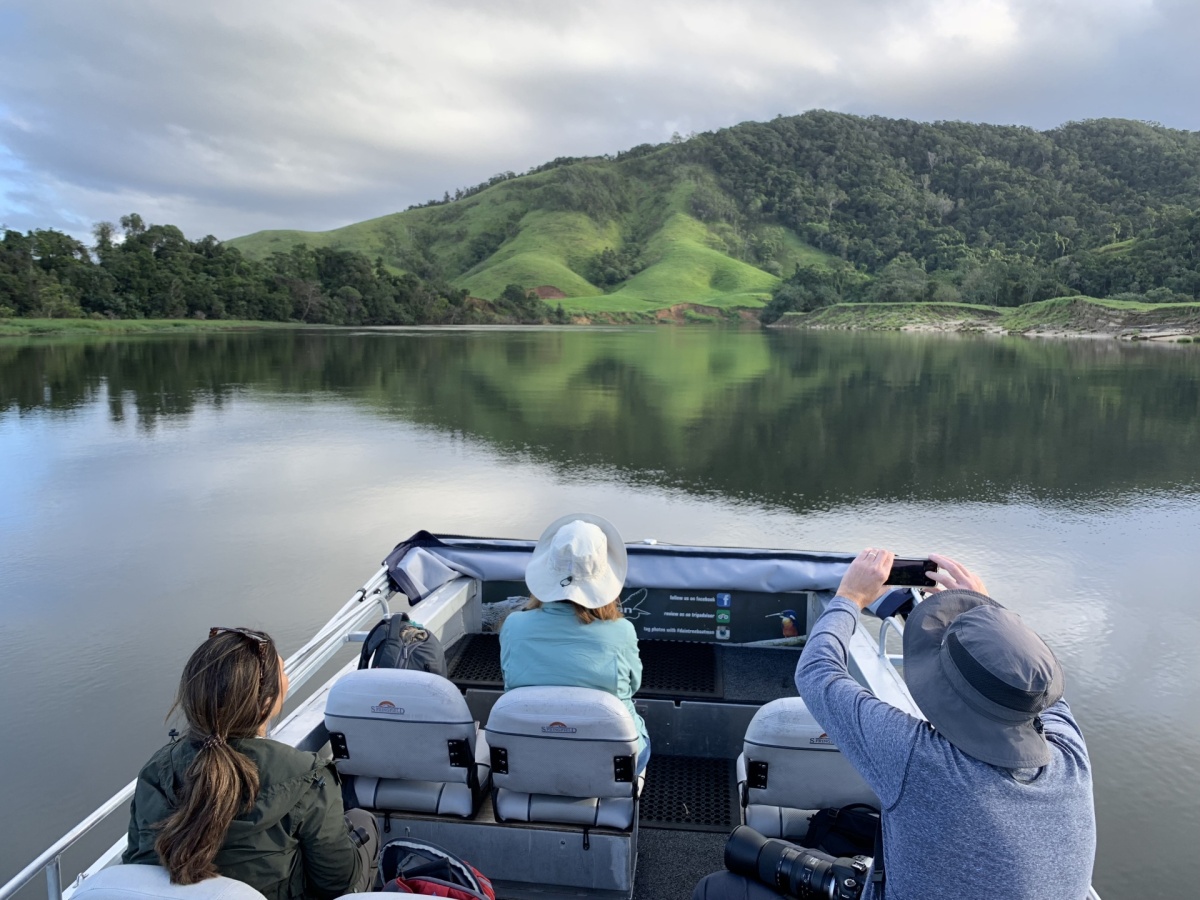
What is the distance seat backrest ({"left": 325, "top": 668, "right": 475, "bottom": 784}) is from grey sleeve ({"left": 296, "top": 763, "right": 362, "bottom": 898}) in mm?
753

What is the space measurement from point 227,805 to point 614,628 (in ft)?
5.41

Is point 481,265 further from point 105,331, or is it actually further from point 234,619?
point 234,619

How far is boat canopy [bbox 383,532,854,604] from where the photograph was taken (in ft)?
17.1

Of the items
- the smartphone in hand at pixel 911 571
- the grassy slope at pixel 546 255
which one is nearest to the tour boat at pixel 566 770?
the smartphone in hand at pixel 911 571

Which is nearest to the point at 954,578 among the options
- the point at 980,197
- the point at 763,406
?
the point at 763,406

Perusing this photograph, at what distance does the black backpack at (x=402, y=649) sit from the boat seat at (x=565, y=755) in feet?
2.83

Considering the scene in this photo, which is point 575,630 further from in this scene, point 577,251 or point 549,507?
point 577,251

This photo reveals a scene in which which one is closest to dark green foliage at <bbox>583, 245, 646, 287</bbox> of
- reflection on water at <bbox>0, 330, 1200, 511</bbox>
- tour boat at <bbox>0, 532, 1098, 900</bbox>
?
reflection on water at <bbox>0, 330, 1200, 511</bbox>

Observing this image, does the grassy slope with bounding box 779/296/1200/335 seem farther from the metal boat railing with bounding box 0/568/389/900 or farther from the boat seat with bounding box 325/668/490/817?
the boat seat with bounding box 325/668/490/817

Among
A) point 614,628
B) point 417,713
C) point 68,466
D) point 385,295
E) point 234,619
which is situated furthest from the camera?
point 385,295

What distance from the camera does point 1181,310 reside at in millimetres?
63156

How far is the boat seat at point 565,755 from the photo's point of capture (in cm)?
292

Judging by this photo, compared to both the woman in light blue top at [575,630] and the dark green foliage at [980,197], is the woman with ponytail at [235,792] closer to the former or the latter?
the woman in light blue top at [575,630]

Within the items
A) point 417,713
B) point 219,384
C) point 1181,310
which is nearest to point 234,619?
point 417,713
